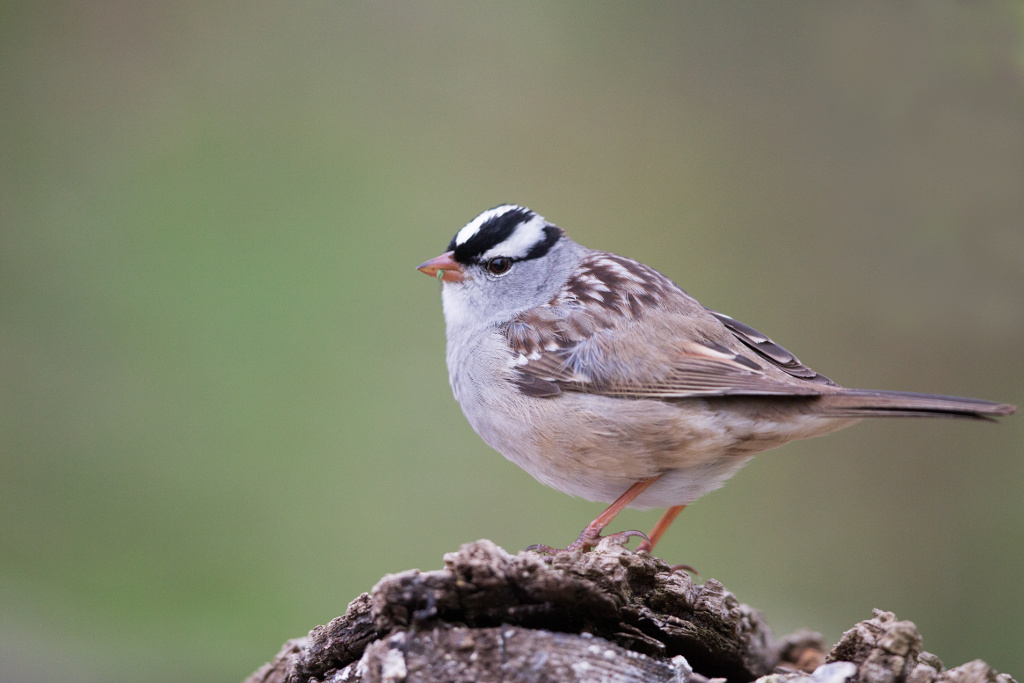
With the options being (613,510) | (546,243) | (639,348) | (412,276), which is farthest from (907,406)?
(412,276)

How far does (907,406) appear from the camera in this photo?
2980mm

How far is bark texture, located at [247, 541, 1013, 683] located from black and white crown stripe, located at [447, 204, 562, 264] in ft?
6.60

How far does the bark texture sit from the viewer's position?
2322 millimetres

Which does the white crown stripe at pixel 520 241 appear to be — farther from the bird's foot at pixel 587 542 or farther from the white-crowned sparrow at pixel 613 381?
the bird's foot at pixel 587 542

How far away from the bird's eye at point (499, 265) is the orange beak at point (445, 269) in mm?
150

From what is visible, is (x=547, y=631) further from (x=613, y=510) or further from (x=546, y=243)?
(x=546, y=243)

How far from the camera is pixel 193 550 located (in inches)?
221

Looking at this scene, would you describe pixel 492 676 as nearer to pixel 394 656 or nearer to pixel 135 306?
pixel 394 656

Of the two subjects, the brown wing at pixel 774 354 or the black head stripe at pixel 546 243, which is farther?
the black head stripe at pixel 546 243

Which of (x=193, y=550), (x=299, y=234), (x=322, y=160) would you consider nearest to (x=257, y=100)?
(x=322, y=160)

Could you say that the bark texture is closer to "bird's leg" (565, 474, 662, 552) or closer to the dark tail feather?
the dark tail feather

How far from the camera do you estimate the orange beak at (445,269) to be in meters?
4.45

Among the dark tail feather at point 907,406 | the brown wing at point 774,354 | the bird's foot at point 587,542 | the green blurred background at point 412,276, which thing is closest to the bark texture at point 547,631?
the bird's foot at point 587,542

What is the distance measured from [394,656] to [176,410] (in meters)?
4.41
